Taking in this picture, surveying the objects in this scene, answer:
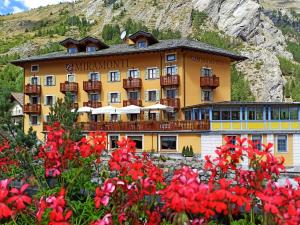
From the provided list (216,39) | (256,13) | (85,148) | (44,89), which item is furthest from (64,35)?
(85,148)

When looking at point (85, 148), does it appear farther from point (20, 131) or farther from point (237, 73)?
point (237, 73)

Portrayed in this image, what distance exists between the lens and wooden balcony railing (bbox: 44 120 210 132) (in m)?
33.2

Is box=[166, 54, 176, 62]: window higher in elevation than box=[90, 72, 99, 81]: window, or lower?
higher

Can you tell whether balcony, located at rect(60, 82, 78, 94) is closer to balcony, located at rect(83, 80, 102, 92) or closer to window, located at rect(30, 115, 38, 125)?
balcony, located at rect(83, 80, 102, 92)

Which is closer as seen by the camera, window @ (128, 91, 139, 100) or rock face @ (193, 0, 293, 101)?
window @ (128, 91, 139, 100)

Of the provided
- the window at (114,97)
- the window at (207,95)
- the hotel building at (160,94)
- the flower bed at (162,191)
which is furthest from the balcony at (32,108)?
the flower bed at (162,191)

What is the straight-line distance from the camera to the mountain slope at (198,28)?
9889cm

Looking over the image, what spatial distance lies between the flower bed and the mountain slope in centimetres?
9307

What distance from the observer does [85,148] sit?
5.48 metres

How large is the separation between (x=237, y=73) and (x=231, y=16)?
2674 cm

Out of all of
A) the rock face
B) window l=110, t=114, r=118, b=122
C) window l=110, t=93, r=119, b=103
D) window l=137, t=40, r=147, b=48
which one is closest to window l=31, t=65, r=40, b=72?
window l=110, t=93, r=119, b=103

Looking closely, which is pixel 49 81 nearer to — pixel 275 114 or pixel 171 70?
pixel 171 70

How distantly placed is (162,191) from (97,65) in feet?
128

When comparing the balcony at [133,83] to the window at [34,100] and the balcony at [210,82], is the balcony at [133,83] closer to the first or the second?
the balcony at [210,82]
